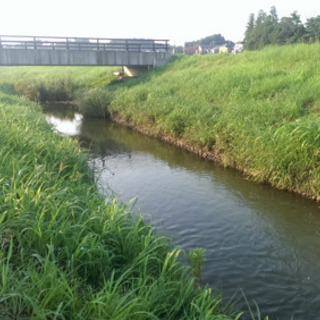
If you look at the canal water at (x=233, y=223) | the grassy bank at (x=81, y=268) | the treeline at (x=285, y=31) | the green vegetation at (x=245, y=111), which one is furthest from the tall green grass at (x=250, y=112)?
the treeline at (x=285, y=31)

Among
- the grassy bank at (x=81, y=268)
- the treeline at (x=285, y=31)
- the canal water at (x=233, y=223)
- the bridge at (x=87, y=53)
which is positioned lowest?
the canal water at (x=233, y=223)

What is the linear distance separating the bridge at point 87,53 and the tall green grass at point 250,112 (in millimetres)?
6740

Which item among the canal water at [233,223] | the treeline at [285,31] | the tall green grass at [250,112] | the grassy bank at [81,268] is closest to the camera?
the grassy bank at [81,268]

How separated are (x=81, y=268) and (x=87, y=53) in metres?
26.9

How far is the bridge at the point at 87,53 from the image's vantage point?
2672 cm

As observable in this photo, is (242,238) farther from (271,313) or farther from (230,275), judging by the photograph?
(271,313)

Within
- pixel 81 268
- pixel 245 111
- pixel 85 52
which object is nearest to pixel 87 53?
pixel 85 52

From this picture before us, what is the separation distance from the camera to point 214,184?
35.3ft

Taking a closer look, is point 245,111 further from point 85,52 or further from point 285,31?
point 285,31

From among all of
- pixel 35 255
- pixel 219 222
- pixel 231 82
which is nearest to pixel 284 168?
pixel 219 222

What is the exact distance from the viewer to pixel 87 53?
28781 mm

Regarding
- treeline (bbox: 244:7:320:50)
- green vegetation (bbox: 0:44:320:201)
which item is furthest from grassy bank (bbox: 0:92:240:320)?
treeline (bbox: 244:7:320:50)

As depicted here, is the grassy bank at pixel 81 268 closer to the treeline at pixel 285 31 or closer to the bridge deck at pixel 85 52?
the bridge deck at pixel 85 52

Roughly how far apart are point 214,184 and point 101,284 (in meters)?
7.20
